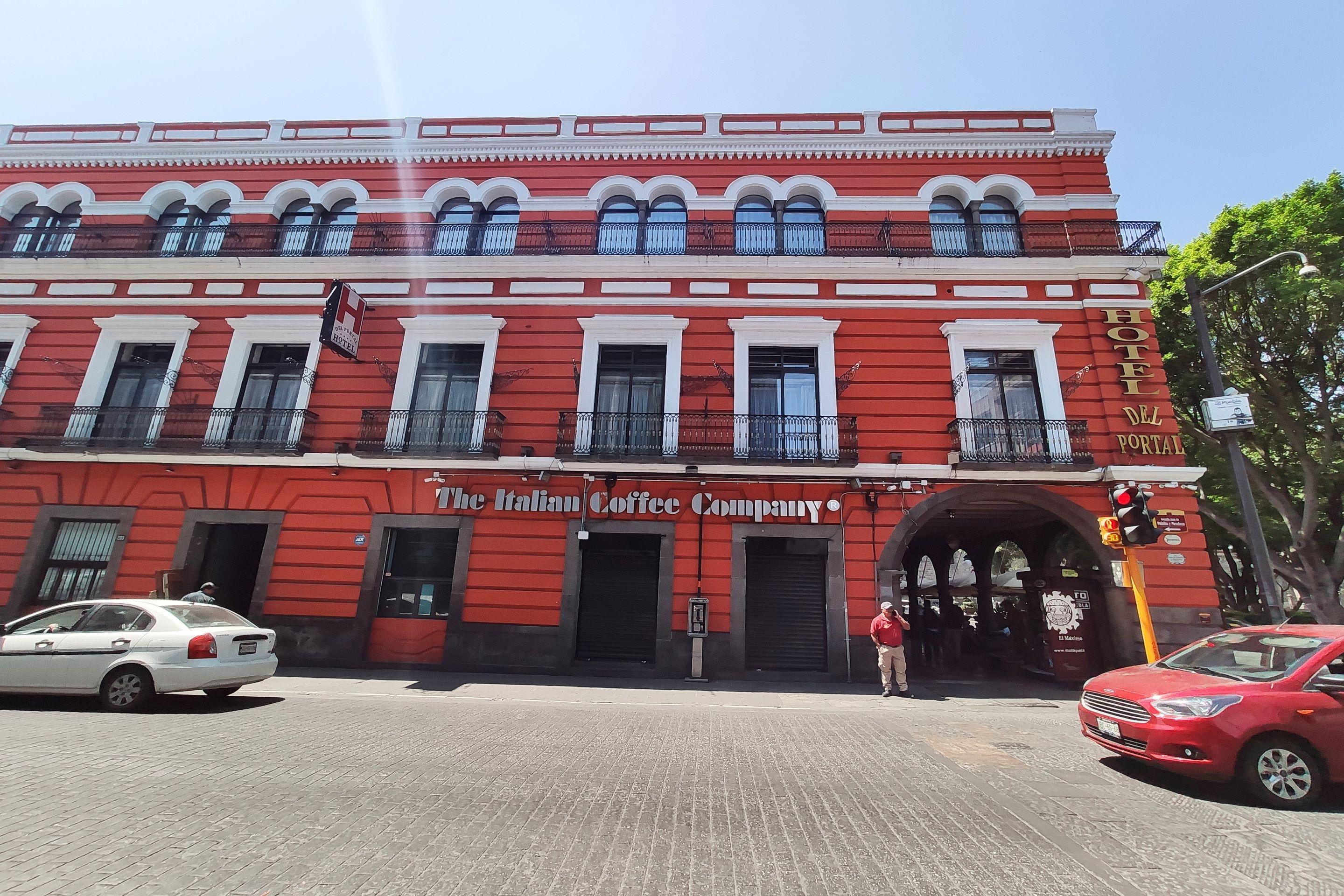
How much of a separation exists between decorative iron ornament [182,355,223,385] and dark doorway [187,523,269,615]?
12.0ft

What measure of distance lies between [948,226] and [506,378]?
11.9 metres

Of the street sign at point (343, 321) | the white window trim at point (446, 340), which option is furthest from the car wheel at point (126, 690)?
the street sign at point (343, 321)

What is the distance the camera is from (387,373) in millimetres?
13766

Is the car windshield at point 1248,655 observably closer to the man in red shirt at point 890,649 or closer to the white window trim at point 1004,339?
the man in red shirt at point 890,649

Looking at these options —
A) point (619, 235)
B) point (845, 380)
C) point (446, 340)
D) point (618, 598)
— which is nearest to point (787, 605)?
point (618, 598)

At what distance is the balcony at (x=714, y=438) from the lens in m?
12.5

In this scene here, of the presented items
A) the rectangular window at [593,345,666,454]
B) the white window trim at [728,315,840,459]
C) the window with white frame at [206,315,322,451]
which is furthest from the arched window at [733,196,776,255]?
the window with white frame at [206,315,322,451]

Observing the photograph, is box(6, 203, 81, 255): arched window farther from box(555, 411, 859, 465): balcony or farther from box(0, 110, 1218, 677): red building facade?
box(555, 411, 859, 465): balcony

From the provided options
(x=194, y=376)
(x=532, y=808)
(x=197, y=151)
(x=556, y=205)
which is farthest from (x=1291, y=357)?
(x=197, y=151)

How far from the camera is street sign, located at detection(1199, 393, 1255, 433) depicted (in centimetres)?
1029

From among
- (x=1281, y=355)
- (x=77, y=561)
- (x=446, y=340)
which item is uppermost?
(x=1281, y=355)

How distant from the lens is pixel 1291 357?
15594 millimetres

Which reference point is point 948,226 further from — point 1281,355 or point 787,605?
point 1281,355

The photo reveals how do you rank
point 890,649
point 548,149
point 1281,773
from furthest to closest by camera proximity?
point 548,149 < point 890,649 < point 1281,773
